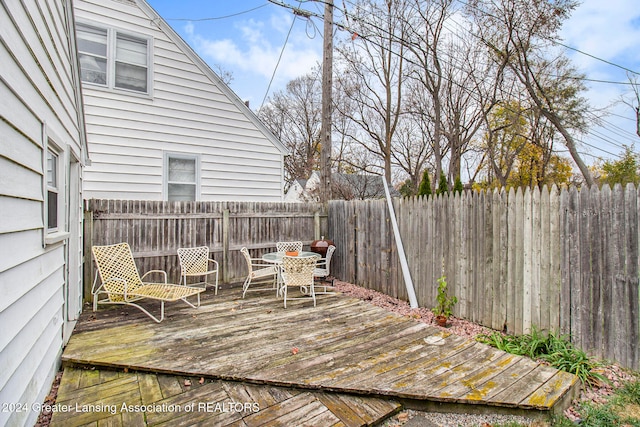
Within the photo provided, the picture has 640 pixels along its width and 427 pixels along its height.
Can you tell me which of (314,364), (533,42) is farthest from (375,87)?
(314,364)

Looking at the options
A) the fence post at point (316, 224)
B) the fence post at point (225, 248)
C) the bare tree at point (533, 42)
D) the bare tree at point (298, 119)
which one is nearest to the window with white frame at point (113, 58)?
the fence post at point (225, 248)

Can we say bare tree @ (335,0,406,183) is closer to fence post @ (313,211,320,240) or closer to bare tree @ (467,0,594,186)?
bare tree @ (467,0,594,186)

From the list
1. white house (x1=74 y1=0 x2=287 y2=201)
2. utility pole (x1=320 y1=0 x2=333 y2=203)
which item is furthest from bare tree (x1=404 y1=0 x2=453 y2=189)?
white house (x1=74 y1=0 x2=287 y2=201)

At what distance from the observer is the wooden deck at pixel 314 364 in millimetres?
2525

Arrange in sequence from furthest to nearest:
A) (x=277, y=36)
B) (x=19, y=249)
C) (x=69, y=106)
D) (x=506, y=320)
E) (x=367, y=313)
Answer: (x=277, y=36), (x=367, y=313), (x=506, y=320), (x=69, y=106), (x=19, y=249)

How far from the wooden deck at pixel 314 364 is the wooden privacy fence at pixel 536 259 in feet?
2.56

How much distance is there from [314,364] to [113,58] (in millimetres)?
6817

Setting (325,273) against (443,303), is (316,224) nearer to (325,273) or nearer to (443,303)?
(325,273)

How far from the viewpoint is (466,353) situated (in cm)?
333

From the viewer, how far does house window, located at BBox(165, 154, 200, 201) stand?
275 inches

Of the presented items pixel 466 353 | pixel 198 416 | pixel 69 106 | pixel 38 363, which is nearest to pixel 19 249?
pixel 38 363

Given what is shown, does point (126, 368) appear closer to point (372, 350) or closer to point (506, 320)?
point (372, 350)

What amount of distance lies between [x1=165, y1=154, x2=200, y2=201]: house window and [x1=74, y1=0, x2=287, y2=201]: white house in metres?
0.02

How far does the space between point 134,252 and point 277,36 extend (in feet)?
23.9
